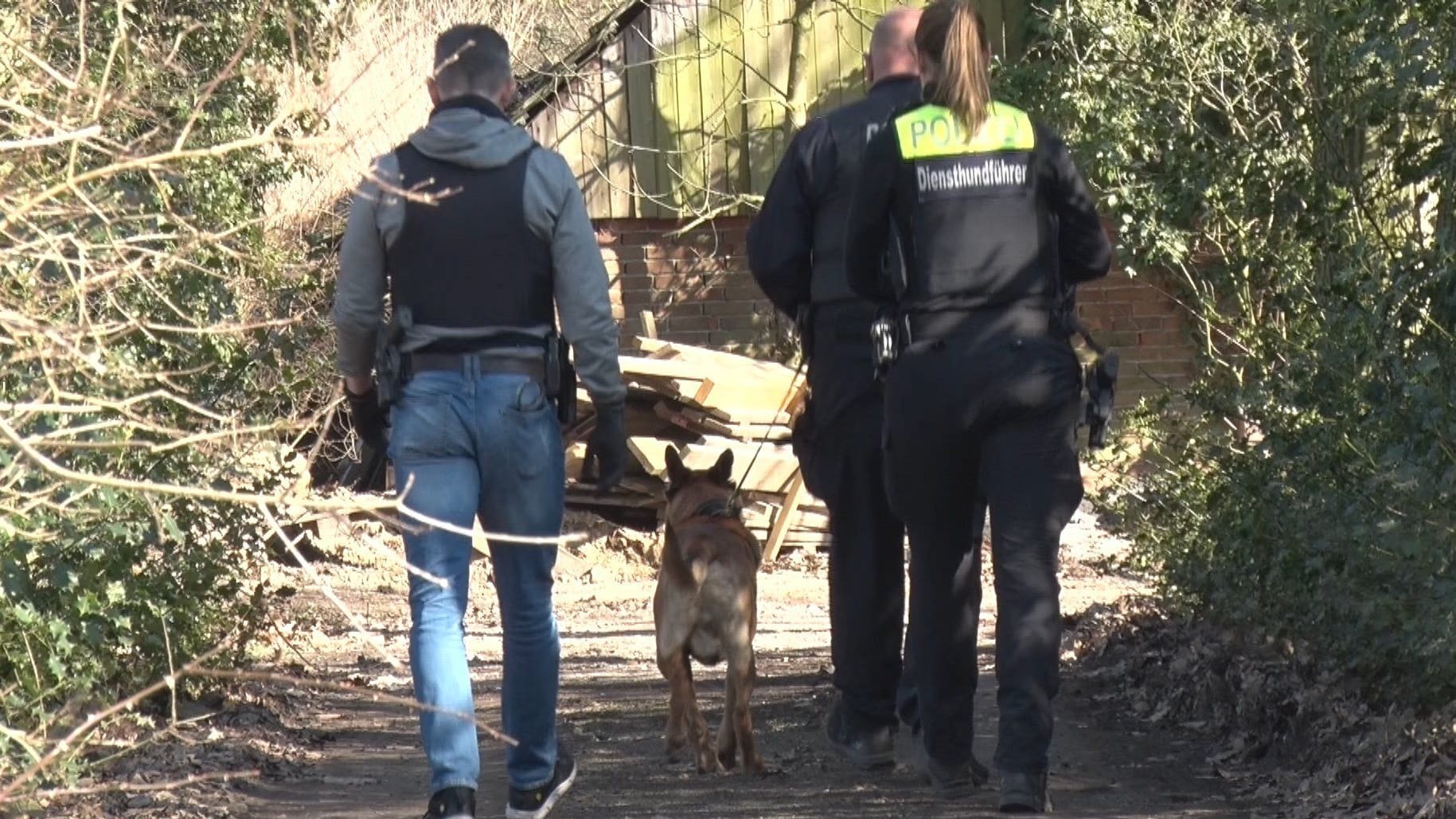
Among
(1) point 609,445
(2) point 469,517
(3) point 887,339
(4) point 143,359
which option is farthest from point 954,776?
(4) point 143,359

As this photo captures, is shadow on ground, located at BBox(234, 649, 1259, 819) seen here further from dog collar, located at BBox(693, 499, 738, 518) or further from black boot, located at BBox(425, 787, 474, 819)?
dog collar, located at BBox(693, 499, 738, 518)

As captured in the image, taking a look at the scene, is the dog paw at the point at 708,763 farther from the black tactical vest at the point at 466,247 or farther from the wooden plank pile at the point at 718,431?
the wooden plank pile at the point at 718,431

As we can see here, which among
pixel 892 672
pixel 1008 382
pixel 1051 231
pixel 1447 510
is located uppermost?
pixel 1051 231

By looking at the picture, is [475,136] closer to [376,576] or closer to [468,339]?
[468,339]

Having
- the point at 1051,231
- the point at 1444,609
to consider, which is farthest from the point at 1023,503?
the point at 1444,609

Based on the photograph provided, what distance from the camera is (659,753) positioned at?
22.5 ft

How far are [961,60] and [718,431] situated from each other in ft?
25.1

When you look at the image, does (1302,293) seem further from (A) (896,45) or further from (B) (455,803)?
(B) (455,803)

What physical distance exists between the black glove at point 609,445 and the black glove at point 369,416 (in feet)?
2.09

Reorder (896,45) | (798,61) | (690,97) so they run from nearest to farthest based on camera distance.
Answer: (896,45) < (798,61) < (690,97)

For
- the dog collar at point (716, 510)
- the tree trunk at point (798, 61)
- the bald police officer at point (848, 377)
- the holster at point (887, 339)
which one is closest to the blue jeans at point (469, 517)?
the holster at point (887, 339)

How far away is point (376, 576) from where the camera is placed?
12.7 meters

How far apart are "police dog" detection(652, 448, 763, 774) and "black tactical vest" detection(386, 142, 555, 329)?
1469 millimetres

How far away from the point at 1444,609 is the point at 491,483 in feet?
8.67
